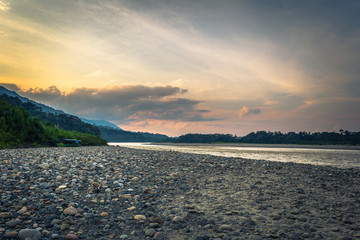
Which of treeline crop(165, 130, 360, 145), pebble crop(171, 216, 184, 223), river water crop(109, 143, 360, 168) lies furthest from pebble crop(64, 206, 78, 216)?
treeline crop(165, 130, 360, 145)

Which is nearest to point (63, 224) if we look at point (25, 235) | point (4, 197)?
point (25, 235)

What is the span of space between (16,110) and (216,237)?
1323 inches

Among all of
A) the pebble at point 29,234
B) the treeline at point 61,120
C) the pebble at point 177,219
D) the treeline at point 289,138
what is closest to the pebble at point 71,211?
the pebble at point 29,234

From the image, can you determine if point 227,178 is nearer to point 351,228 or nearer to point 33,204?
point 351,228

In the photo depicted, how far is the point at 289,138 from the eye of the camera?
342 feet

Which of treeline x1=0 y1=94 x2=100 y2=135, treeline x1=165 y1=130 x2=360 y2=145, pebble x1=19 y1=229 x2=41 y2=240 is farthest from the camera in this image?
treeline x1=165 y1=130 x2=360 y2=145

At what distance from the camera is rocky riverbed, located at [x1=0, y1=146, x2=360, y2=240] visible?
17.9 feet

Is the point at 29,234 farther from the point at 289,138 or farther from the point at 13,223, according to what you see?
the point at 289,138

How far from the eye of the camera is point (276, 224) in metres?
5.87

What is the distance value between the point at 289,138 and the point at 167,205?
11173cm

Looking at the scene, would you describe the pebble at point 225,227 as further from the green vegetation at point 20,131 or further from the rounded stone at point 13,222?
the green vegetation at point 20,131

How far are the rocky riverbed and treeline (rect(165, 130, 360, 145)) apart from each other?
100 meters

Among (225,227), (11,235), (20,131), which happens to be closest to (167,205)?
(225,227)

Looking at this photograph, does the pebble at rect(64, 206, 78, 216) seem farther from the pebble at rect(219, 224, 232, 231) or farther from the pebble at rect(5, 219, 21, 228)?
the pebble at rect(219, 224, 232, 231)
